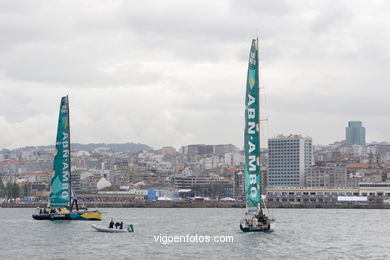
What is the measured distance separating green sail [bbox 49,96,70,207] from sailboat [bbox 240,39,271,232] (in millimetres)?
24031

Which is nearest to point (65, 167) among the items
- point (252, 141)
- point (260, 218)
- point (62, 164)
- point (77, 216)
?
point (62, 164)

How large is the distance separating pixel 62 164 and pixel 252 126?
2535cm

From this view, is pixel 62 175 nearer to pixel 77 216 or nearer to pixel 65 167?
pixel 65 167

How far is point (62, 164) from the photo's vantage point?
68.4 meters

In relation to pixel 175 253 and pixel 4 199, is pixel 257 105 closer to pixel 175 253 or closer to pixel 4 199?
pixel 175 253

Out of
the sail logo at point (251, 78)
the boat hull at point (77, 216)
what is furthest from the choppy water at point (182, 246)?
the boat hull at point (77, 216)

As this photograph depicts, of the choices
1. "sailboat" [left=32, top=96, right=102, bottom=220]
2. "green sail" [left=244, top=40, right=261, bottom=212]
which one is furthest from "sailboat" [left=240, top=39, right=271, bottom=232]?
"sailboat" [left=32, top=96, right=102, bottom=220]

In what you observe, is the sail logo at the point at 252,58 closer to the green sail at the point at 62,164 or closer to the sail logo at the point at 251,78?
the sail logo at the point at 251,78

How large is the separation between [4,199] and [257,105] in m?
141

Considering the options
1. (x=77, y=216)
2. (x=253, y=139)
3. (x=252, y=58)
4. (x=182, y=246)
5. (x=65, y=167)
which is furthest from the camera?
(x=65, y=167)

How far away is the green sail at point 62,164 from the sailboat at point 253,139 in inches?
946

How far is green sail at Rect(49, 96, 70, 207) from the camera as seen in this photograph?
2670 inches

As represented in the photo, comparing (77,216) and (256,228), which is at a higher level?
(77,216)

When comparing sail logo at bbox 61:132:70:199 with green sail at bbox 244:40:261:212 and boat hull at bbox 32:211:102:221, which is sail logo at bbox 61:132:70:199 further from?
green sail at bbox 244:40:261:212
